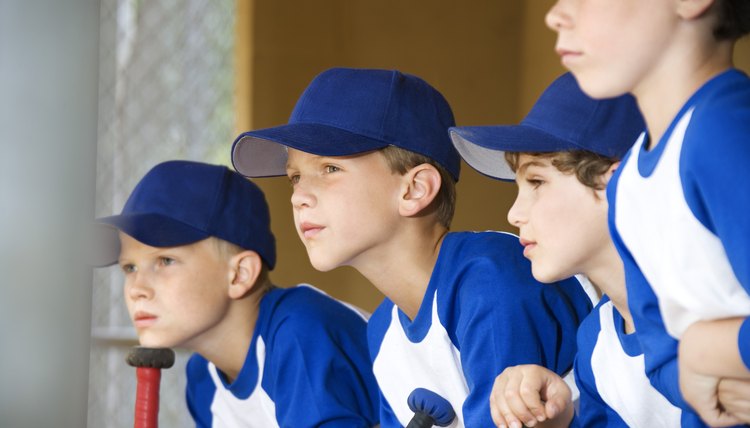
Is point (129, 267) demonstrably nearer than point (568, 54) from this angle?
No

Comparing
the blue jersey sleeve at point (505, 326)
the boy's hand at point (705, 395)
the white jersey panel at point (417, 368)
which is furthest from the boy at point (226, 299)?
the boy's hand at point (705, 395)

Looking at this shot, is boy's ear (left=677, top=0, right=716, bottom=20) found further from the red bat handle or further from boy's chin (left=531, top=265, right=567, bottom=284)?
the red bat handle

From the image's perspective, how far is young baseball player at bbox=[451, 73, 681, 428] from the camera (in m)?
1.09

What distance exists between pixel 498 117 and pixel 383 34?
39 centimetres

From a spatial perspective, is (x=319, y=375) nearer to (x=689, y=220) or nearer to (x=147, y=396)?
(x=147, y=396)

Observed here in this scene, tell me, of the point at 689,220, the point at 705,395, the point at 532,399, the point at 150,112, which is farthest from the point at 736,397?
the point at 150,112

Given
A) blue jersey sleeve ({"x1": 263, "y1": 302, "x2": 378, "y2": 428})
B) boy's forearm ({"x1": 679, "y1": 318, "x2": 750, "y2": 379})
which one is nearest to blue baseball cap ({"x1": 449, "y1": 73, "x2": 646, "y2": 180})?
boy's forearm ({"x1": 679, "y1": 318, "x2": 750, "y2": 379})

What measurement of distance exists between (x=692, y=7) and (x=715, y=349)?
280 mm

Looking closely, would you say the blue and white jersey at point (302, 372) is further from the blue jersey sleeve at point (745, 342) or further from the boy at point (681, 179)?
the blue jersey sleeve at point (745, 342)

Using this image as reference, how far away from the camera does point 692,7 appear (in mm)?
841

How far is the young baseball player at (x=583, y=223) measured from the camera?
1.09 metres

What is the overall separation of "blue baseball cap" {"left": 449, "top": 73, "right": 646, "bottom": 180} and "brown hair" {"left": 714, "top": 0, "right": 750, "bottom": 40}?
9.2 inches

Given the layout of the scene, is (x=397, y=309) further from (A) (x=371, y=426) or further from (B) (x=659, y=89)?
(B) (x=659, y=89)

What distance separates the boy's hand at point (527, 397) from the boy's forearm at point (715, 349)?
0.24m
